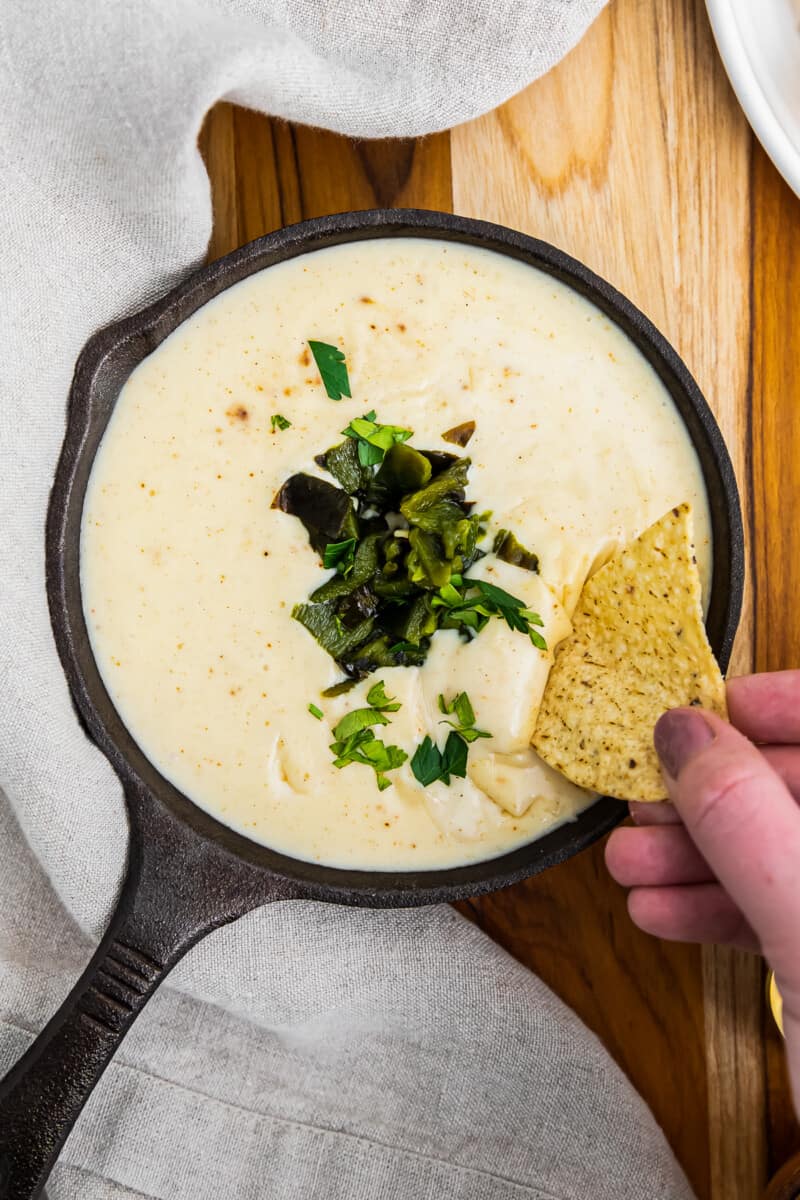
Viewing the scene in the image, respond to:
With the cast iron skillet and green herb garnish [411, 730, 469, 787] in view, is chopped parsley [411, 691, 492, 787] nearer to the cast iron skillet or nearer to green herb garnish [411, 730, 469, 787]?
green herb garnish [411, 730, 469, 787]

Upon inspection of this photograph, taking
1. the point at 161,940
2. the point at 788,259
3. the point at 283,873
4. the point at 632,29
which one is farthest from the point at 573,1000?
the point at 632,29

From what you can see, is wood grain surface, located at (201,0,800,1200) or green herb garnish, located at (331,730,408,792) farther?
wood grain surface, located at (201,0,800,1200)

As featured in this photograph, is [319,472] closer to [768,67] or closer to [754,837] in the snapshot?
[754,837]

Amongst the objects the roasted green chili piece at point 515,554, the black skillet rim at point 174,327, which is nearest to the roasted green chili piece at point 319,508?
the roasted green chili piece at point 515,554

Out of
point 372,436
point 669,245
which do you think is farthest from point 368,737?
→ point 669,245

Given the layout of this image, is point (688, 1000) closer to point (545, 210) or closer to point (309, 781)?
point (309, 781)

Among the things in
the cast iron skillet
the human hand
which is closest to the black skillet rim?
the cast iron skillet
